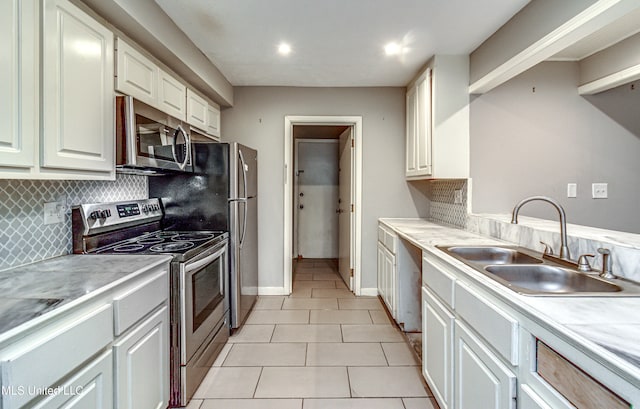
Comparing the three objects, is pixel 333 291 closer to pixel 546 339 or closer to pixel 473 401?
pixel 473 401

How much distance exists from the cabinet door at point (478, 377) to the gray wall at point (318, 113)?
7.68ft

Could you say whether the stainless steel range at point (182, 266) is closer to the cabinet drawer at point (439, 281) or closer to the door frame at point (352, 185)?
the door frame at point (352, 185)

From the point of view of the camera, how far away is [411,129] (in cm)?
350

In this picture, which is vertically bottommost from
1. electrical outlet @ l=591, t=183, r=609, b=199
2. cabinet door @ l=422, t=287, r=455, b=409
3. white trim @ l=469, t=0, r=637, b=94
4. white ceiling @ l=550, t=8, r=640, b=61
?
cabinet door @ l=422, t=287, r=455, b=409

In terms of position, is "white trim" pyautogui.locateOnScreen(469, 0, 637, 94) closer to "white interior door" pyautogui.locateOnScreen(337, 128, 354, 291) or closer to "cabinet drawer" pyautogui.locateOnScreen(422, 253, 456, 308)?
"cabinet drawer" pyautogui.locateOnScreen(422, 253, 456, 308)

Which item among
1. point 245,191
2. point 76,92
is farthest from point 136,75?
point 245,191

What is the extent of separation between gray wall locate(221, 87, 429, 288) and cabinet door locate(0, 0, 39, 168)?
2.50 metres

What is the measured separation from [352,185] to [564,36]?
238cm

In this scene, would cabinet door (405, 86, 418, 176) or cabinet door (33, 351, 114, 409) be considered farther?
cabinet door (405, 86, 418, 176)

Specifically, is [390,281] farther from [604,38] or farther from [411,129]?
[604,38]

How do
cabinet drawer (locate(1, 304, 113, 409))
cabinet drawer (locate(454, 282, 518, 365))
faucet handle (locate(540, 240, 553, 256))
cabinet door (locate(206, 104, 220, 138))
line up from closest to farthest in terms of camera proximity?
cabinet drawer (locate(1, 304, 113, 409)), cabinet drawer (locate(454, 282, 518, 365)), faucet handle (locate(540, 240, 553, 256)), cabinet door (locate(206, 104, 220, 138))

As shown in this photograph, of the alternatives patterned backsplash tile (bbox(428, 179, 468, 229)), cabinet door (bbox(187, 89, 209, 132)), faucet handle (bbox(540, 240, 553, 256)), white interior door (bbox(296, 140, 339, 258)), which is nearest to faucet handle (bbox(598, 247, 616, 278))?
faucet handle (bbox(540, 240, 553, 256))

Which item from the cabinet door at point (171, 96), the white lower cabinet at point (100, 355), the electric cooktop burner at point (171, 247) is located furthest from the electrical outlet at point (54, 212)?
the cabinet door at point (171, 96)

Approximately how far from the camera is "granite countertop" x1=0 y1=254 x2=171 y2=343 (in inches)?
38.6
